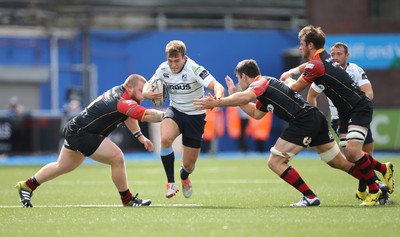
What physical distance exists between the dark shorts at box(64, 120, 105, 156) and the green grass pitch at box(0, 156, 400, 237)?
2.67 ft

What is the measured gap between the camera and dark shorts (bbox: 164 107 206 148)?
1305 cm

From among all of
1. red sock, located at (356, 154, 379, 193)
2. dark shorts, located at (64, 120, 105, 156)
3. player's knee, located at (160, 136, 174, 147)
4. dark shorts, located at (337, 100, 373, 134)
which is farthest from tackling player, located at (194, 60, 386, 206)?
dark shorts, located at (64, 120, 105, 156)

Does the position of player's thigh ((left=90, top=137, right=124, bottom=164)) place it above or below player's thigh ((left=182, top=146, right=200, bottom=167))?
above

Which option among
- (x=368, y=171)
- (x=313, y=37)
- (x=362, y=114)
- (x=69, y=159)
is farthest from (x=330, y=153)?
(x=69, y=159)

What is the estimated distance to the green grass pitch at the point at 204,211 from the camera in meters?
9.20

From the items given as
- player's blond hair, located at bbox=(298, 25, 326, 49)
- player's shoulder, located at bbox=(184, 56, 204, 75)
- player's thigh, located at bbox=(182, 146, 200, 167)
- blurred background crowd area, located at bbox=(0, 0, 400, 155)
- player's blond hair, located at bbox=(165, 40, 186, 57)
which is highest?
player's blond hair, located at bbox=(298, 25, 326, 49)

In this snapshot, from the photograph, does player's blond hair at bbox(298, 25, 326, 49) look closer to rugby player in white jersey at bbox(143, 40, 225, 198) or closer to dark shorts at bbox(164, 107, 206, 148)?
rugby player in white jersey at bbox(143, 40, 225, 198)

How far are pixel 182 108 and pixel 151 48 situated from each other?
22.5 metres

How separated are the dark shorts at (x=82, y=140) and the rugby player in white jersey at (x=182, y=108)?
41.8 inches

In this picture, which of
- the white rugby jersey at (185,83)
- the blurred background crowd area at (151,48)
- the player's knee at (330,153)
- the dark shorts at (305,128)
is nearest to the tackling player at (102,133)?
the white rugby jersey at (185,83)

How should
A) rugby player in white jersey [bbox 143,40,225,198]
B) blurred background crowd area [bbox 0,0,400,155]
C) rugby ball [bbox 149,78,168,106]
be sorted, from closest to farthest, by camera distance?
rugby ball [bbox 149,78,168,106] < rugby player in white jersey [bbox 143,40,225,198] < blurred background crowd area [bbox 0,0,400,155]

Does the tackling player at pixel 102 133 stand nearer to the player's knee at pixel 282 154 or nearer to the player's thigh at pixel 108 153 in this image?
the player's thigh at pixel 108 153

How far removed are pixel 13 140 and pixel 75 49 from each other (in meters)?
6.23

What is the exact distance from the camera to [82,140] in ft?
39.6
